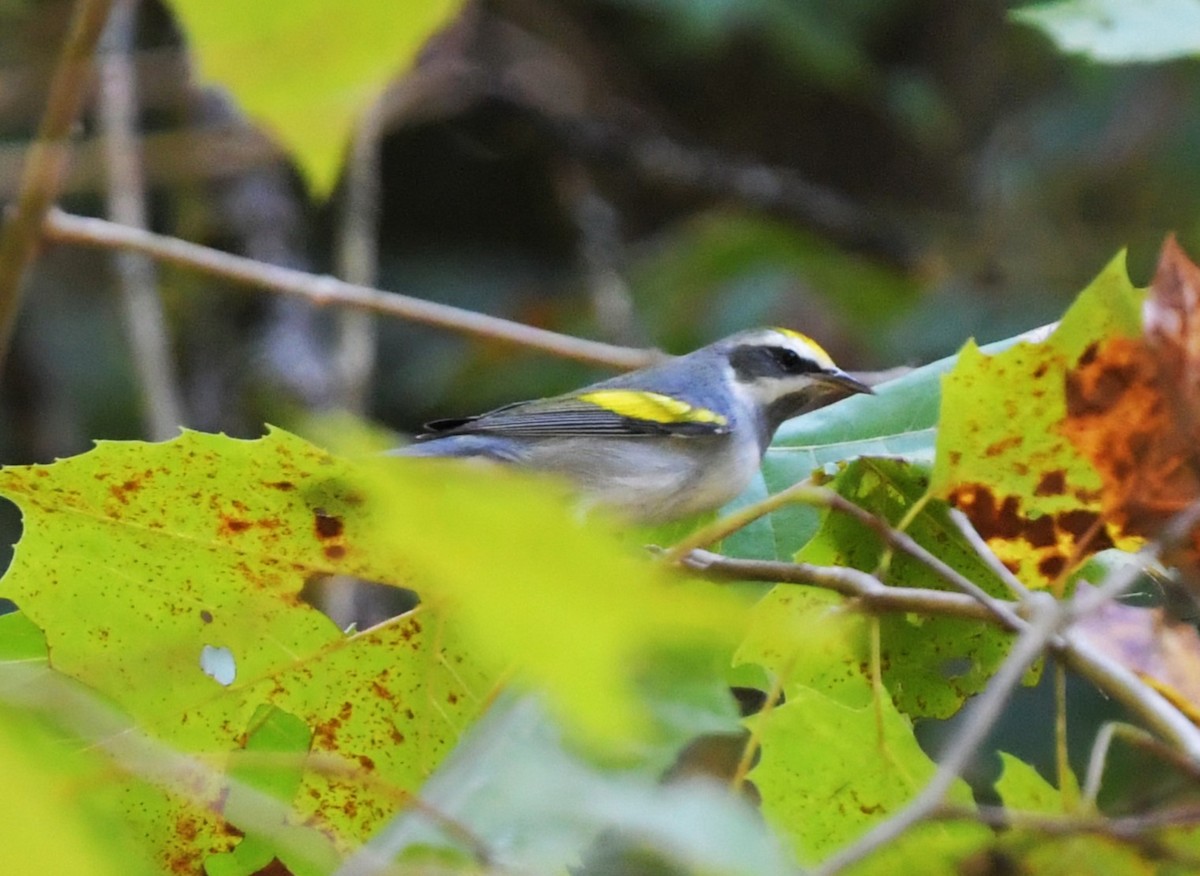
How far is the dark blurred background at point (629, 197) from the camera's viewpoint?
484 centimetres

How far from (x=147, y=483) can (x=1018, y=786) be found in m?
0.96

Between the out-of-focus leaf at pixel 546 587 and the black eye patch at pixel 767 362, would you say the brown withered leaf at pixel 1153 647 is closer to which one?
the out-of-focus leaf at pixel 546 587

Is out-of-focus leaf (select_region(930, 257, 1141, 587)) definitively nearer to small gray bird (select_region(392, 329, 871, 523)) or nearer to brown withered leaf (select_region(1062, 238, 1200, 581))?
brown withered leaf (select_region(1062, 238, 1200, 581))

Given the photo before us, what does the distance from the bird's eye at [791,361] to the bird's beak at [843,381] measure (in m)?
0.08

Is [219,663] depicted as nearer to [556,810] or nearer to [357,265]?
[556,810]

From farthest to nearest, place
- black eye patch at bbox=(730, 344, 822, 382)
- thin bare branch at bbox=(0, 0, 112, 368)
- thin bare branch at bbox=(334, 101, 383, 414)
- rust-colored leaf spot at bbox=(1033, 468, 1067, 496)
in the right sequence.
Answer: thin bare branch at bbox=(334, 101, 383, 414) < black eye patch at bbox=(730, 344, 822, 382) < rust-colored leaf spot at bbox=(1033, 468, 1067, 496) < thin bare branch at bbox=(0, 0, 112, 368)

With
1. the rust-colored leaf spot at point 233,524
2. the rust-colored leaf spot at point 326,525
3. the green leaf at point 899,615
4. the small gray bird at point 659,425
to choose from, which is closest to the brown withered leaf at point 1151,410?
the green leaf at point 899,615

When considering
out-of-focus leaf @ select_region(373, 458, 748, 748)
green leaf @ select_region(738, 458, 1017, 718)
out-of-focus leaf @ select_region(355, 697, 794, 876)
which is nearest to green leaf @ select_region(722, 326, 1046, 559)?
green leaf @ select_region(738, 458, 1017, 718)

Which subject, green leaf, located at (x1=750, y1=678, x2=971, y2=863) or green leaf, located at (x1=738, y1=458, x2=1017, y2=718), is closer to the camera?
green leaf, located at (x1=750, y1=678, x2=971, y2=863)

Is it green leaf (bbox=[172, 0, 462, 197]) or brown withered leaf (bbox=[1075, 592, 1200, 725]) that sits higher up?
green leaf (bbox=[172, 0, 462, 197])

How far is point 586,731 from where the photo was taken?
555mm

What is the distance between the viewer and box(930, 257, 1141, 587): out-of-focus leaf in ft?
4.73

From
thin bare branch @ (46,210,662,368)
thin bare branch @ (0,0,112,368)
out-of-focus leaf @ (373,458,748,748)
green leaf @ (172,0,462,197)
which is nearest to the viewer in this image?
out-of-focus leaf @ (373,458,748,748)

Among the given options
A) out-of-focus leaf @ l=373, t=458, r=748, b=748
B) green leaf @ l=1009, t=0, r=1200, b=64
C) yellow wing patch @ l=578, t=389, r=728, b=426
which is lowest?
yellow wing patch @ l=578, t=389, r=728, b=426
